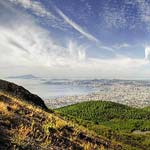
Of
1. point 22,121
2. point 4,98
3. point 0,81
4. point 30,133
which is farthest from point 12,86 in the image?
point 30,133

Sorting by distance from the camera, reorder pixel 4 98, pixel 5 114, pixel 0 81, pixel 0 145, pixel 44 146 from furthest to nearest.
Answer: pixel 0 81, pixel 4 98, pixel 5 114, pixel 44 146, pixel 0 145

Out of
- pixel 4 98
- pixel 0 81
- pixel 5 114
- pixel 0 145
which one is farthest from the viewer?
pixel 0 81

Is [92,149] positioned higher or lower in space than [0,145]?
lower

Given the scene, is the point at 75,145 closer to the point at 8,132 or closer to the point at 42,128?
the point at 42,128

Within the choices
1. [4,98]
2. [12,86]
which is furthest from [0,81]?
[4,98]

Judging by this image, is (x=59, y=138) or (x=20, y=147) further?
(x=59, y=138)

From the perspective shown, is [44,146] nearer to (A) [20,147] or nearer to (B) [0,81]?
(A) [20,147]

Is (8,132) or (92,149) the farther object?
(92,149)

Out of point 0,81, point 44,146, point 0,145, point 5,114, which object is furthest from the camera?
point 0,81

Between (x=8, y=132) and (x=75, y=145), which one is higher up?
(x=8, y=132)
